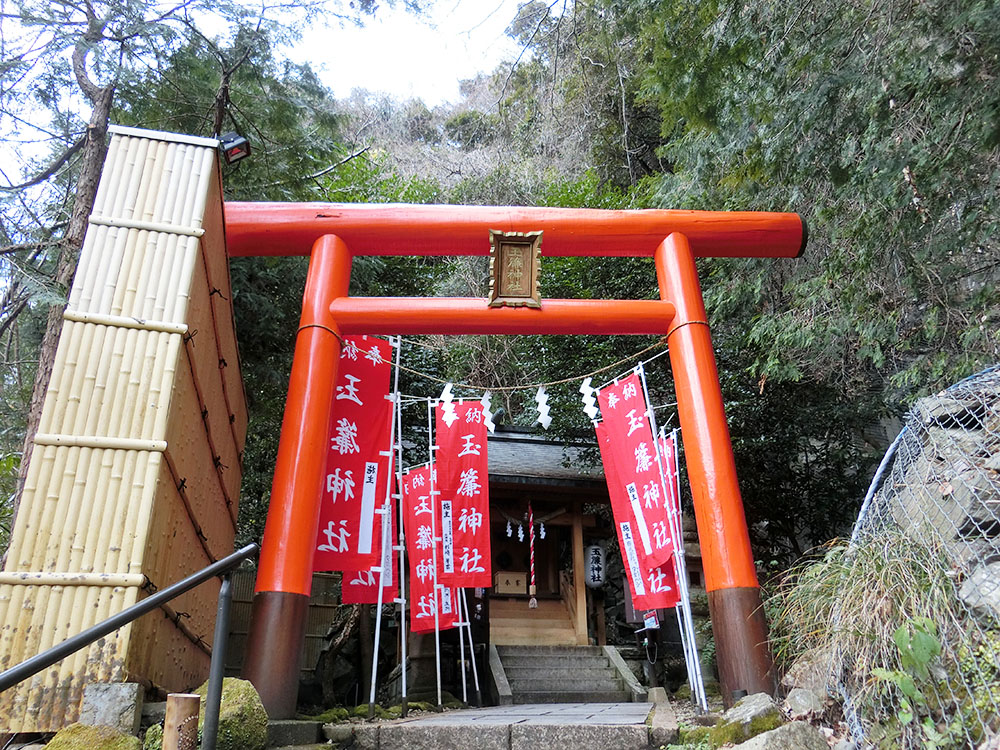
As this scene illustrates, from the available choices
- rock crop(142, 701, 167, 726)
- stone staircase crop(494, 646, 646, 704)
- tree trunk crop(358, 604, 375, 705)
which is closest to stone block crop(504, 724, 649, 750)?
rock crop(142, 701, 167, 726)

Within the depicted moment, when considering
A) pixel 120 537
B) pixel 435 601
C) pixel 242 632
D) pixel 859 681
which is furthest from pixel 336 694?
pixel 859 681

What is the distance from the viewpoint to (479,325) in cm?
609

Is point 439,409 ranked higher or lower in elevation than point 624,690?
higher

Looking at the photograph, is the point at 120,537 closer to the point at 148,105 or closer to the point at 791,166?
the point at 148,105

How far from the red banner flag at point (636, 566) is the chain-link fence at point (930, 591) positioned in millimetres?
1960

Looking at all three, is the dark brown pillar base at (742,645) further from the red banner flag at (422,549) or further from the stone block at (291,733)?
the red banner flag at (422,549)

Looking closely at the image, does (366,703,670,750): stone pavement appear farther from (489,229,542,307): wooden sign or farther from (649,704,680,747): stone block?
(489,229,542,307): wooden sign

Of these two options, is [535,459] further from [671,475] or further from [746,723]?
[746,723]

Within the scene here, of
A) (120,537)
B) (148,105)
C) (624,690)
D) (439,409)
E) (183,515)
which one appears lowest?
(624,690)

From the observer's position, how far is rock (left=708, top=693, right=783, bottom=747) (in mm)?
3725

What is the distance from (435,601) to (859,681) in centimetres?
470

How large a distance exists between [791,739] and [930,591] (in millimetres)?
1005

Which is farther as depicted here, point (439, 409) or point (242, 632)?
point (242, 632)

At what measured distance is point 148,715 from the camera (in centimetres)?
359
